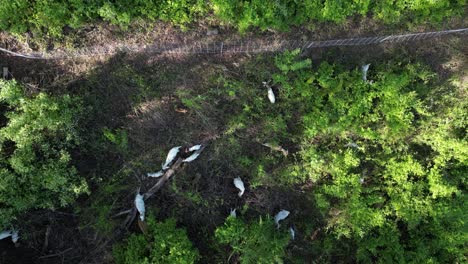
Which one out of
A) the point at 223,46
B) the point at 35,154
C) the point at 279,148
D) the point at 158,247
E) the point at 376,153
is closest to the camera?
the point at 35,154

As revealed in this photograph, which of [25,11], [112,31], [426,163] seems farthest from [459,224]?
[25,11]

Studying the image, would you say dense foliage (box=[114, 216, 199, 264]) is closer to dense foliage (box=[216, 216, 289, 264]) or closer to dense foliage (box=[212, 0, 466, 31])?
dense foliage (box=[216, 216, 289, 264])

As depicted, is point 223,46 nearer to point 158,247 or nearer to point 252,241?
point 252,241

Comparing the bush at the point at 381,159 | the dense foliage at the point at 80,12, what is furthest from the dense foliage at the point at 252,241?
the dense foliage at the point at 80,12

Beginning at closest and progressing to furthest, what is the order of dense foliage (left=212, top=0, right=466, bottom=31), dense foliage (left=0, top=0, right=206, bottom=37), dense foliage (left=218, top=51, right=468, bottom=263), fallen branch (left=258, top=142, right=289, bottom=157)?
1. dense foliage (left=0, top=0, right=206, bottom=37)
2. dense foliage (left=212, top=0, right=466, bottom=31)
3. dense foliage (left=218, top=51, right=468, bottom=263)
4. fallen branch (left=258, top=142, right=289, bottom=157)

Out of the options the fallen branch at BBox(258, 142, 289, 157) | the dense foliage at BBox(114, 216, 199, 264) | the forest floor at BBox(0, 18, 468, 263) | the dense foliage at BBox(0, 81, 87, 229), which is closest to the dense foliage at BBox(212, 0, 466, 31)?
the forest floor at BBox(0, 18, 468, 263)

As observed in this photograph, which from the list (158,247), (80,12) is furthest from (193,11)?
(158,247)
